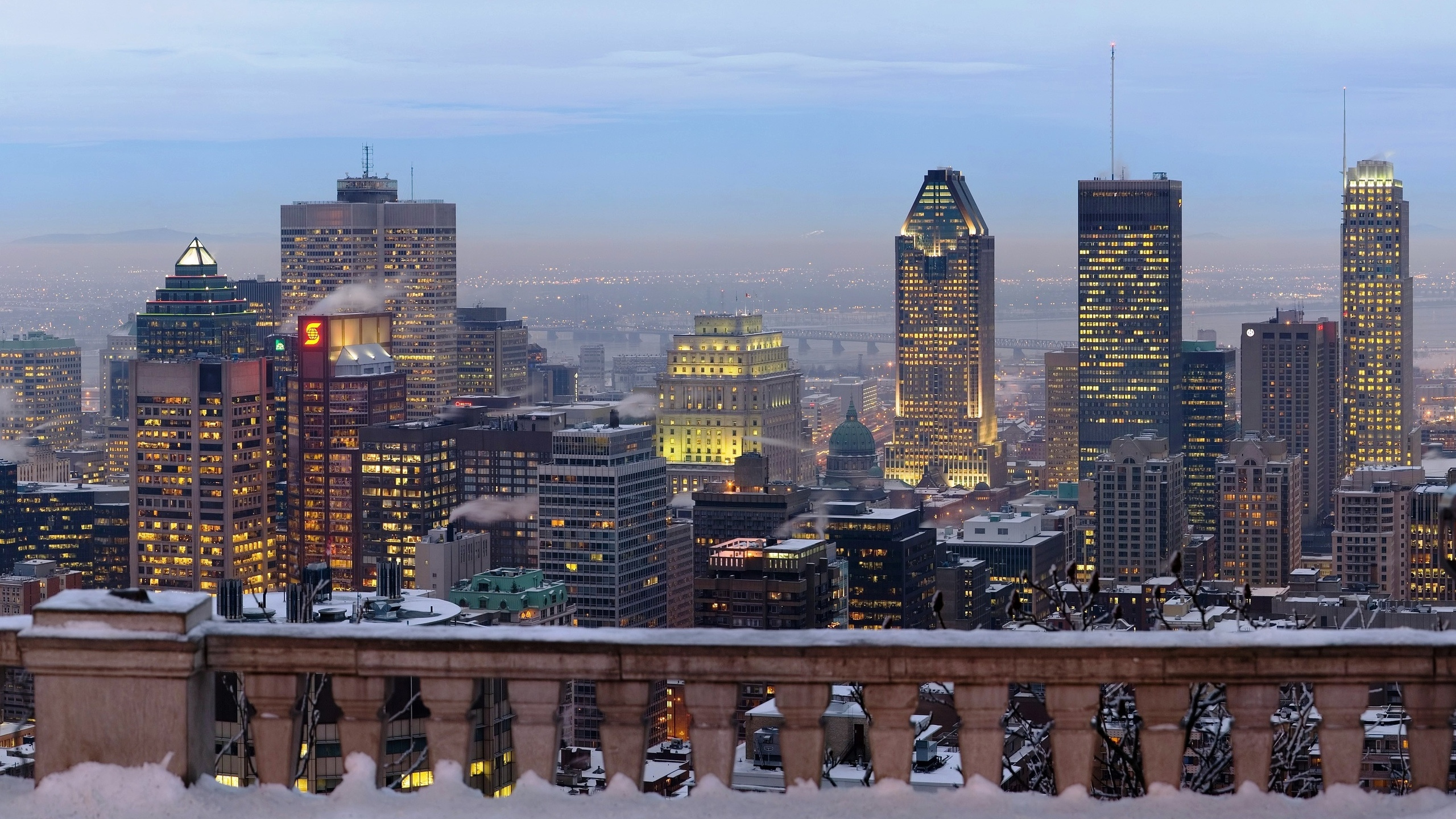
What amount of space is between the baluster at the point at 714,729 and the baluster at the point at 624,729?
20 centimetres

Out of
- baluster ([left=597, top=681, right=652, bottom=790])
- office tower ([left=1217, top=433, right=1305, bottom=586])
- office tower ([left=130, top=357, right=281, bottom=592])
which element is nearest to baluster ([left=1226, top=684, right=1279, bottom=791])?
baluster ([left=597, top=681, right=652, bottom=790])

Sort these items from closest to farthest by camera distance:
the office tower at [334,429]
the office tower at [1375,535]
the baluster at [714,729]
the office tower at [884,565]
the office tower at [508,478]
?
the baluster at [714,729] → the office tower at [884,565] → the office tower at [1375,535] → the office tower at [508,478] → the office tower at [334,429]

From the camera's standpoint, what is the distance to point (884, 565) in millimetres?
131375

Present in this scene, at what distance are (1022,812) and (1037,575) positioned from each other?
12796 cm

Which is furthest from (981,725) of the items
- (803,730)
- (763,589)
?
(763,589)

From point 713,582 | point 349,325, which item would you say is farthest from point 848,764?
point 349,325

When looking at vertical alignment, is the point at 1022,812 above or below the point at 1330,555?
above

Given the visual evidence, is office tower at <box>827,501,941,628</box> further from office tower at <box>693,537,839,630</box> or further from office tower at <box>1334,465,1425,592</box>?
office tower at <box>1334,465,1425,592</box>

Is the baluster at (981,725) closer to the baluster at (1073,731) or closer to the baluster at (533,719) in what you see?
the baluster at (1073,731)

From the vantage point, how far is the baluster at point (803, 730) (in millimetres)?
7855

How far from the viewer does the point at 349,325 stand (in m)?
182

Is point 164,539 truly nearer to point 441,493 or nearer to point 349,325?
point 441,493

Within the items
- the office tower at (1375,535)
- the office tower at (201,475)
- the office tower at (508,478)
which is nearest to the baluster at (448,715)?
the office tower at (508,478)

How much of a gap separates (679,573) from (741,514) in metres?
9.27
